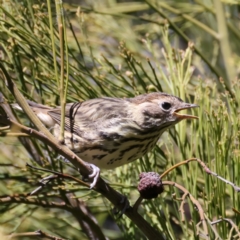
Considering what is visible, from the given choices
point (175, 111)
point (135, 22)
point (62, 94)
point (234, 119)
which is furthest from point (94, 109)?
point (135, 22)

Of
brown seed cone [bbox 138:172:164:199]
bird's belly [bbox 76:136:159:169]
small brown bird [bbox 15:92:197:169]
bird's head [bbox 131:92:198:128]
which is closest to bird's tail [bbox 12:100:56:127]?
small brown bird [bbox 15:92:197:169]

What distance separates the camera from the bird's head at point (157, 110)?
198 cm

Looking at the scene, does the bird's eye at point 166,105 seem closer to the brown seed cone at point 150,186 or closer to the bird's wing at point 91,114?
the bird's wing at point 91,114

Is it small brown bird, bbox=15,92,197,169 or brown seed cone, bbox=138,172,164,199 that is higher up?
small brown bird, bbox=15,92,197,169

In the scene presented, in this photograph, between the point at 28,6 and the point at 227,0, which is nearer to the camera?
the point at 28,6

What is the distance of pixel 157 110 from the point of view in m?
2.11

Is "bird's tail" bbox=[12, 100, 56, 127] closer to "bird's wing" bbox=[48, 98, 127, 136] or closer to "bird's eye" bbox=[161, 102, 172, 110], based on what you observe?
"bird's wing" bbox=[48, 98, 127, 136]

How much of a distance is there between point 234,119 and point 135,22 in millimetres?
2074

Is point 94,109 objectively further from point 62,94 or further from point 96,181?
point 62,94

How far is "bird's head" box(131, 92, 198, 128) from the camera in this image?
1.98 m

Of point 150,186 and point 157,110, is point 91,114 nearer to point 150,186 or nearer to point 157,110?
point 157,110

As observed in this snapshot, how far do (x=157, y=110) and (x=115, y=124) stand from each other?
0.16 metres

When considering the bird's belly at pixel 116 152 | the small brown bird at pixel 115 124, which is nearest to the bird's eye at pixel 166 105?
the small brown bird at pixel 115 124

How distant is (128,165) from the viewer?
6.66 ft
